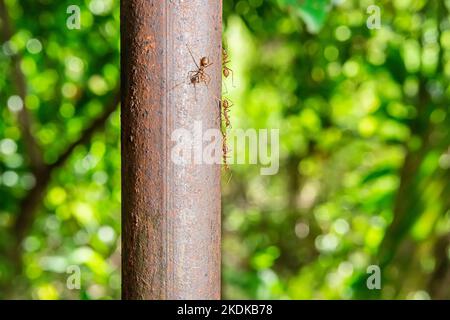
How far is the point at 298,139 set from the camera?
9.29ft

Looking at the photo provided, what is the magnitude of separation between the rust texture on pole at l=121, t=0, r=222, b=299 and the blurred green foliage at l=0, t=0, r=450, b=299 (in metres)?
1.29

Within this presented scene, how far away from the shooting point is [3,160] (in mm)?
2510

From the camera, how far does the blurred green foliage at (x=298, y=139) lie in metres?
2.29

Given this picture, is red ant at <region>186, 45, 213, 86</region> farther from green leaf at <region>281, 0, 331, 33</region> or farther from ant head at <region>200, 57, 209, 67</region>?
green leaf at <region>281, 0, 331, 33</region>

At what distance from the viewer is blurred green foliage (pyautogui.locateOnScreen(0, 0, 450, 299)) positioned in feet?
7.50

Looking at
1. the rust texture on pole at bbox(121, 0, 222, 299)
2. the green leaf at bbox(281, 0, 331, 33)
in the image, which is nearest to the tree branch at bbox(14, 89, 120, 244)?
the green leaf at bbox(281, 0, 331, 33)

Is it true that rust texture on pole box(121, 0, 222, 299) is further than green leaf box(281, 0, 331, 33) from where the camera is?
No

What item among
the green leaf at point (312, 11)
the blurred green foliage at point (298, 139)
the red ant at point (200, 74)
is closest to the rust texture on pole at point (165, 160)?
the red ant at point (200, 74)

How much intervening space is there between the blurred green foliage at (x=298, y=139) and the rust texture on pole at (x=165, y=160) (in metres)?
1.29

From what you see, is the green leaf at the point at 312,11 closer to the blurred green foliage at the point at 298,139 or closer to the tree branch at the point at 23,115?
the blurred green foliage at the point at 298,139

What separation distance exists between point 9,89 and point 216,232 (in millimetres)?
1775

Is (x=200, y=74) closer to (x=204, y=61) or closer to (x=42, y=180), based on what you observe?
(x=204, y=61)

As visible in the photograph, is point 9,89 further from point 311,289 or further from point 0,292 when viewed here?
point 311,289
